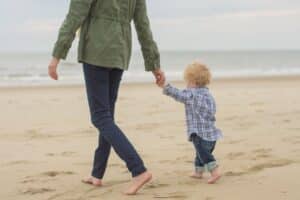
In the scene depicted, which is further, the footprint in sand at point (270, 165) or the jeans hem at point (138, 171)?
the footprint in sand at point (270, 165)

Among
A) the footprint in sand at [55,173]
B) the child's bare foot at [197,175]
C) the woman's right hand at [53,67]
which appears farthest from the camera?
the footprint in sand at [55,173]

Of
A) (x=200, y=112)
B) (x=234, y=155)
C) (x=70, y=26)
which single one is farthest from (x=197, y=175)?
(x=70, y=26)

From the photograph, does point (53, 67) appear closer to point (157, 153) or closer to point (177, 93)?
point (177, 93)

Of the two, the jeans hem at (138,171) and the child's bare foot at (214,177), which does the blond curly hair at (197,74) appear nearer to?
the child's bare foot at (214,177)

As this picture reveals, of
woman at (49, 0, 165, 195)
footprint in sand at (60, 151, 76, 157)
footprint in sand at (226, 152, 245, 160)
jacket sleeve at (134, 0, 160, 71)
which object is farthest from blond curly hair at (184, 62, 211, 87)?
footprint in sand at (60, 151, 76, 157)

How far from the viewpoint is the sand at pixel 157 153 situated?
→ 4156mm

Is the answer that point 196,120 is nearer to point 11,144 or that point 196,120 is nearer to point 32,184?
point 32,184

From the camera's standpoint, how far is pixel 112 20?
398 cm

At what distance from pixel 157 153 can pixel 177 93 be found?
5.65 feet

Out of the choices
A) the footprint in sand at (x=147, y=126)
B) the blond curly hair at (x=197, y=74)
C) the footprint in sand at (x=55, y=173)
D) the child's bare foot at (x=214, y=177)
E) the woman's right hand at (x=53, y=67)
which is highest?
the woman's right hand at (x=53, y=67)

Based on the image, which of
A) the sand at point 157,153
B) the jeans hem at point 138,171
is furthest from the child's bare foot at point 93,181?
the jeans hem at point 138,171

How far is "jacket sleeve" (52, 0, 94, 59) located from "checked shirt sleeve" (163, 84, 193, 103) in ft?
2.62

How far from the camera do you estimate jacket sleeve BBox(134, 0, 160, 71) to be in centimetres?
422

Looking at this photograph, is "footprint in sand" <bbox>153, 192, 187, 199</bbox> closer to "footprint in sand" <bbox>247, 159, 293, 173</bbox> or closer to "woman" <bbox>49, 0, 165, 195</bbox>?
"woman" <bbox>49, 0, 165, 195</bbox>
